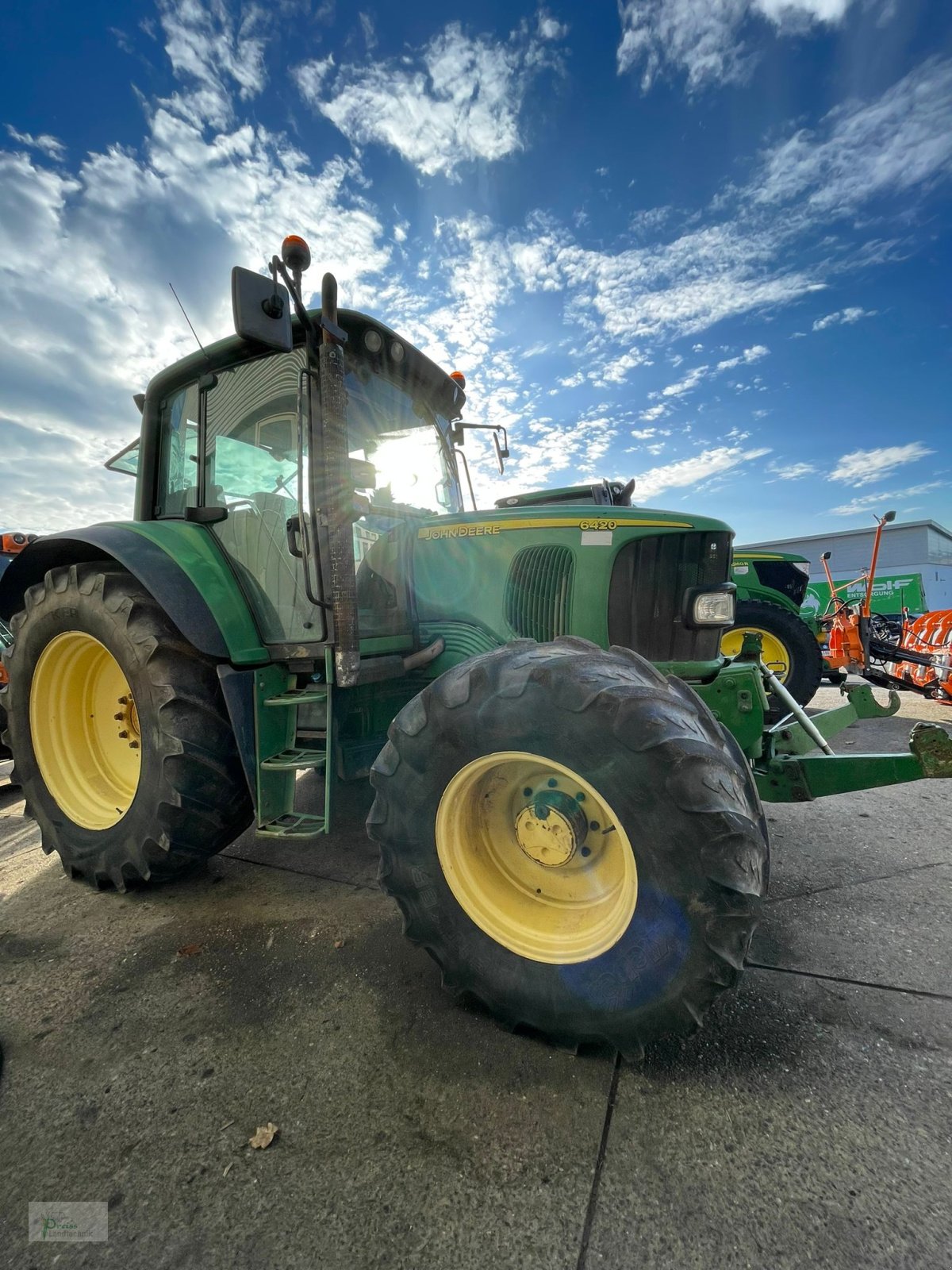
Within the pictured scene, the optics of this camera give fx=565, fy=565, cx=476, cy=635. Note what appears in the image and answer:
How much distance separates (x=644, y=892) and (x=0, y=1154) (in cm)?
171

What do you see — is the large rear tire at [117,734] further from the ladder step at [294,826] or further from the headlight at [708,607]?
the headlight at [708,607]

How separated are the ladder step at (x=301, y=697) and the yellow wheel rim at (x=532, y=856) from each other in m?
0.92

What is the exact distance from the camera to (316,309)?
7.70 ft

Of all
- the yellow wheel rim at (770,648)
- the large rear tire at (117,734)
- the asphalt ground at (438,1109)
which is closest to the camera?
the asphalt ground at (438,1109)

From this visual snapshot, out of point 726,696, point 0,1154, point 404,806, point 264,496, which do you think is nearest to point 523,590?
point 726,696

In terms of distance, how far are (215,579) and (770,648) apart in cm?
551

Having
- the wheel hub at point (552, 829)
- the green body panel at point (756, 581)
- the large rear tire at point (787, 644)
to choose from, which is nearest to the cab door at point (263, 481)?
the wheel hub at point (552, 829)

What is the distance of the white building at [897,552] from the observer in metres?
27.2

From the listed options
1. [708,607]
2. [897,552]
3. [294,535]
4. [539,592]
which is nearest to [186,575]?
[294,535]

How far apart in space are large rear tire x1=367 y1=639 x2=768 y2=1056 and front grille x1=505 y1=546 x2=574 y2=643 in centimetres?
73

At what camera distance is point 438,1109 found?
A: 144cm

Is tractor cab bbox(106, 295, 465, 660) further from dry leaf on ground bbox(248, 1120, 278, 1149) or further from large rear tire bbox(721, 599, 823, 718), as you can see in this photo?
large rear tire bbox(721, 599, 823, 718)

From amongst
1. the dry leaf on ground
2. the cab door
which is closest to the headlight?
the cab door

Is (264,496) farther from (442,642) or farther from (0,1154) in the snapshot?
(0,1154)
